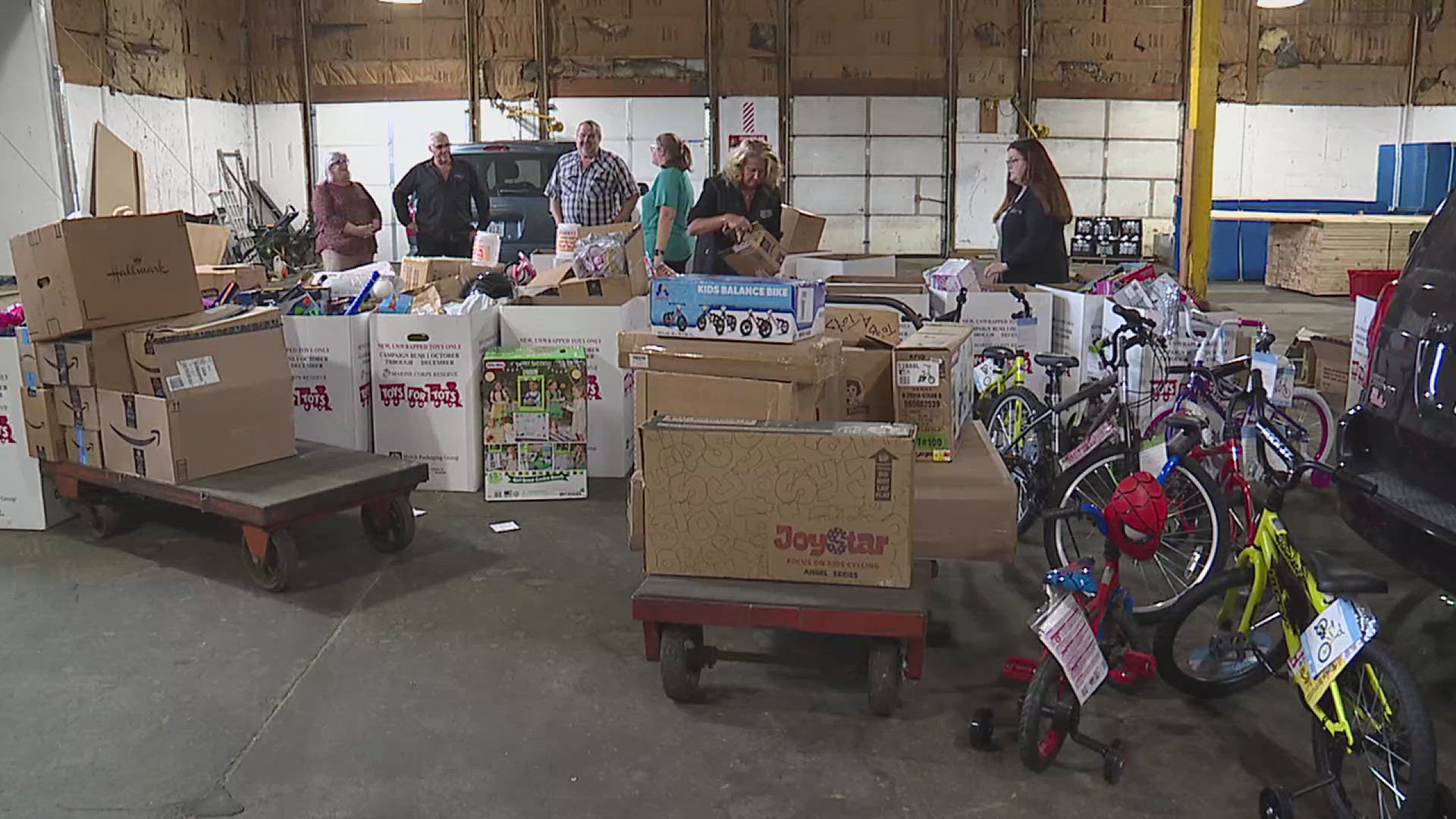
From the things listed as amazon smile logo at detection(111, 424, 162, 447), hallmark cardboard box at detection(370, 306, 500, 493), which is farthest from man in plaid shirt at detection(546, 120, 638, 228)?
amazon smile logo at detection(111, 424, 162, 447)

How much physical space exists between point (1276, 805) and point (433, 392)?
3.81 meters

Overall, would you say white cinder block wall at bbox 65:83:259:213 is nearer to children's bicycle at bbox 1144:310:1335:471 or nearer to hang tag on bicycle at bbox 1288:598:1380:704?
children's bicycle at bbox 1144:310:1335:471

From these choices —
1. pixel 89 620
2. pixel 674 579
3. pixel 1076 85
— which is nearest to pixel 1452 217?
pixel 674 579

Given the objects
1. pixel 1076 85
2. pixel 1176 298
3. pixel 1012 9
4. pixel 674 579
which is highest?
pixel 1012 9

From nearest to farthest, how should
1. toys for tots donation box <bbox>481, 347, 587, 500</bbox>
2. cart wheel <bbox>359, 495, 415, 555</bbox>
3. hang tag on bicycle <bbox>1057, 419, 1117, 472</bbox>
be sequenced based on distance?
hang tag on bicycle <bbox>1057, 419, 1117, 472</bbox>, cart wheel <bbox>359, 495, 415, 555</bbox>, toys for tots donation box <bbox>481, 347, 587, 500</bbox>

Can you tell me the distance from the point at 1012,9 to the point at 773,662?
1551cm

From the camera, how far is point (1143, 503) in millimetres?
3027

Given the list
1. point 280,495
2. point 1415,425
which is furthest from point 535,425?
point 1415,425

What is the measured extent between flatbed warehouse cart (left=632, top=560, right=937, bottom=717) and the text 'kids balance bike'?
0.26 metres

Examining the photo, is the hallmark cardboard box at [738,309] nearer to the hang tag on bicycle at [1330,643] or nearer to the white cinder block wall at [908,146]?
the hang tag on bicycle at [1330,643]

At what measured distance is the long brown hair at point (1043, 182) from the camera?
611cm

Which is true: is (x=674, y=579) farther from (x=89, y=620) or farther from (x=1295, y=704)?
(x=89, y=620)

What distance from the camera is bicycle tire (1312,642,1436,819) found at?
7.88 feet

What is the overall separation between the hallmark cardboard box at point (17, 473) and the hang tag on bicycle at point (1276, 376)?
4815mm
